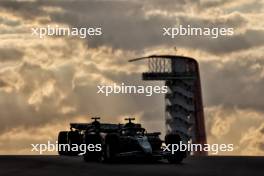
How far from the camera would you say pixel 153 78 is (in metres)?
124

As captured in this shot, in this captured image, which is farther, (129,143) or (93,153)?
(93,153)

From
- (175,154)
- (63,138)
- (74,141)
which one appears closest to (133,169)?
(175,154)

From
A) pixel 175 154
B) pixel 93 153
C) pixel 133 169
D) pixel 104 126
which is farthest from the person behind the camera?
pixel 104 126

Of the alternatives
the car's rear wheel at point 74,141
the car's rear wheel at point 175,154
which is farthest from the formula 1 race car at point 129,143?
the car's rear wheel at point 74,141

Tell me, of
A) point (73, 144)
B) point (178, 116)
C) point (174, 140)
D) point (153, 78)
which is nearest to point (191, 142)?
point (178, 116)

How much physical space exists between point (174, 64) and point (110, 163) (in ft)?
302

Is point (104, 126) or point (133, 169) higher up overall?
point (104, 126)

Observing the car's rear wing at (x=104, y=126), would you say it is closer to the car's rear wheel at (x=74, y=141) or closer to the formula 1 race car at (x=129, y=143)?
the formula 1 race car at (x=129, y=143)

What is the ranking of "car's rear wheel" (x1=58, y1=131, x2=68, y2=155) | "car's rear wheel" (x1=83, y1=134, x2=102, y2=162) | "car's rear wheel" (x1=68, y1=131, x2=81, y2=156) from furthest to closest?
1. "car's rear wheel" (x1=58, y1=131, x2=68, y2=155)
2. "car's rear wheel" (x1=68, y1=131, x2=81, y2=156)
3. "car's rear wheel" (x1=83, y1=134, x2=102, y2=162)

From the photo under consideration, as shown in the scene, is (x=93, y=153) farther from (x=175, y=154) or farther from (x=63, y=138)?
(x=63, y=138)

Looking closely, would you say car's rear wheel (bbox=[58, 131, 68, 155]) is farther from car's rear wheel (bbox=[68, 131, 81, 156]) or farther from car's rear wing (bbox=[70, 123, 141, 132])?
car's rear wing (bbox=[70, 123, 141, 132])

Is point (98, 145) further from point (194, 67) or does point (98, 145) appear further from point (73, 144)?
point (194, 67)

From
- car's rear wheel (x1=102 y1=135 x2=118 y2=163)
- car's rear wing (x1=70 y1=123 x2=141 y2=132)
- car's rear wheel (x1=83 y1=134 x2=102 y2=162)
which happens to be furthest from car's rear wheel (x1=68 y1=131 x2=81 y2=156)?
car's rear wheel (x1=102 y1=135 x2=118 y2=163)

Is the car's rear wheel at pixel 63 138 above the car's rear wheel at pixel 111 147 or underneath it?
above
